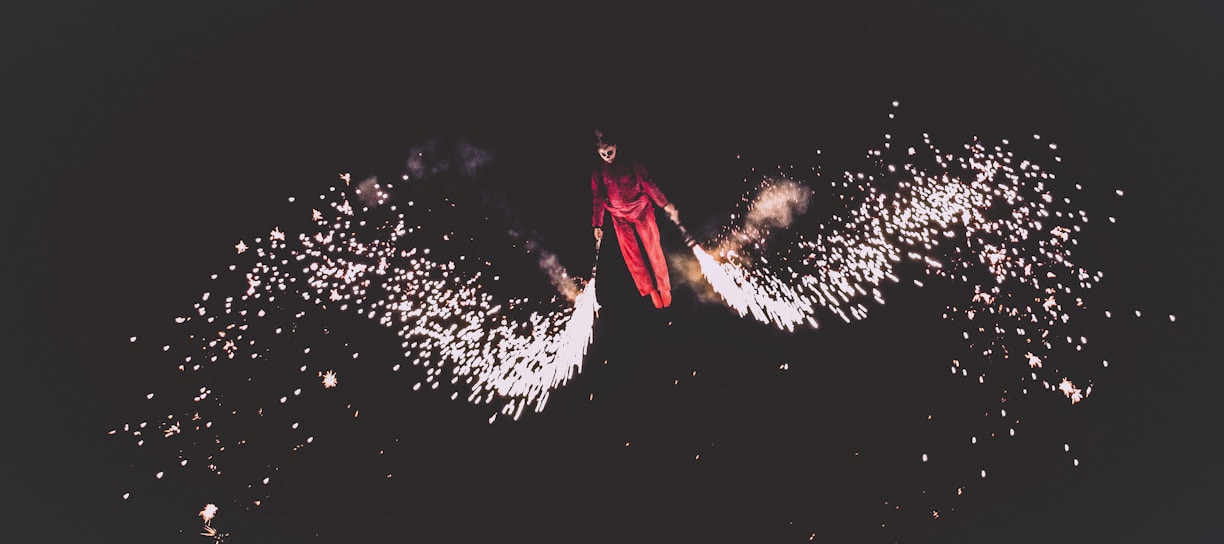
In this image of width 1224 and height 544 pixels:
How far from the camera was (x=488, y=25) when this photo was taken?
1.34 metres

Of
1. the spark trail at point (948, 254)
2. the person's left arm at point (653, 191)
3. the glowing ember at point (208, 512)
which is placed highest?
the person's left arm at point (653, 191)

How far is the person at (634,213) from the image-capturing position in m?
1.37

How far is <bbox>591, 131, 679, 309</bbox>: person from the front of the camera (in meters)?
1.37

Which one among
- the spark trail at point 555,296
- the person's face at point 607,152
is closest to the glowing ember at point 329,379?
the spark trail at point 555,296

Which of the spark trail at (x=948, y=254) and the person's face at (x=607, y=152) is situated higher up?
the person's face at (x=607, y=152)

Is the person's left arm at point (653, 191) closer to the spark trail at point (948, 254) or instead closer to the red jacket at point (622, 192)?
the red jacket at point (622, 192)

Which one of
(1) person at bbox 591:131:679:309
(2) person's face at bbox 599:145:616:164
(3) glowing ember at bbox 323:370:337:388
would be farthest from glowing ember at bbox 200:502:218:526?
(2) person's face at bbox 599:145:616:164

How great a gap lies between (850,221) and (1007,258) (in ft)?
1.39

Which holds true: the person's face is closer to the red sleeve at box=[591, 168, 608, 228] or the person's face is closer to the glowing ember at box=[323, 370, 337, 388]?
the red sleeve at box=[591, 168, 608, 228]

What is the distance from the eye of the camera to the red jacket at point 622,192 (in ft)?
4.49

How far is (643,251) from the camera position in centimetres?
143

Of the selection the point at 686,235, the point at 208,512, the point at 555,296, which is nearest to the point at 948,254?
the point at 686,235

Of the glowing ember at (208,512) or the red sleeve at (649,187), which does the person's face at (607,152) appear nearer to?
the red sleeve at (649,187)

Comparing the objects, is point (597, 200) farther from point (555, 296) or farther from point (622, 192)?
point (555, 296)
